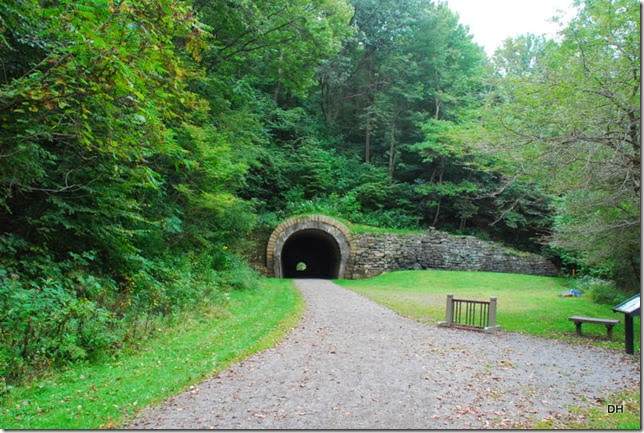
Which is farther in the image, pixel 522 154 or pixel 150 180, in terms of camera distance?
pixel 522 154

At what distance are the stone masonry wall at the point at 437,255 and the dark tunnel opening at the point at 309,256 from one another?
6.48 feet

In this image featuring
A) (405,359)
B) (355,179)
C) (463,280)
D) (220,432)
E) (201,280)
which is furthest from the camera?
(355,179)

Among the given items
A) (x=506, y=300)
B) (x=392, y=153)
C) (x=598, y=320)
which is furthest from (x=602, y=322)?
(x=392, y=153)

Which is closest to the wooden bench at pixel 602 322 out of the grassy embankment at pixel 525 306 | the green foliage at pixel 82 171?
the grassy embankment at pixel 525 306

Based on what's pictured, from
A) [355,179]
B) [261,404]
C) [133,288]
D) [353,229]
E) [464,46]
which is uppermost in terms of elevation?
[464,46]

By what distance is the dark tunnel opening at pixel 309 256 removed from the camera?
24763 millimetres

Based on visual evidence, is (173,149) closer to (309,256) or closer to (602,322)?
(602,322)

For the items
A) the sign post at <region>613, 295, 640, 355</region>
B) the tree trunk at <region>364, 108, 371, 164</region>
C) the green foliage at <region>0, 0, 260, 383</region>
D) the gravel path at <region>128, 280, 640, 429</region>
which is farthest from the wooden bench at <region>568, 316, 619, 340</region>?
the tree trunk at <region>364, 108, 371, 164</region>

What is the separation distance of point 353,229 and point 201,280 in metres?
11.8

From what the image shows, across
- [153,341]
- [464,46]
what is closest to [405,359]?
[153,341]

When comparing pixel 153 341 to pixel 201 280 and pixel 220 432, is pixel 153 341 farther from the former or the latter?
pixel 201 280

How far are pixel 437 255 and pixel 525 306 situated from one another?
10463 millimetres

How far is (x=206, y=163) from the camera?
1140 centimetres

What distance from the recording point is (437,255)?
23219mm
